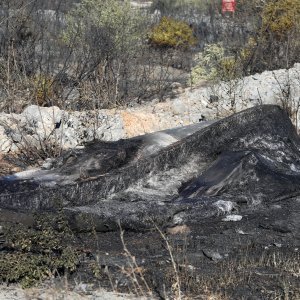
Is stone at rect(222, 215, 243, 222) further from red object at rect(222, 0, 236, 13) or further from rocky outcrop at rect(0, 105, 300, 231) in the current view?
red object at rect(222, 0, 236, 13)

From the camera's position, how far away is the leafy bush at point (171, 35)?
20.9 meters

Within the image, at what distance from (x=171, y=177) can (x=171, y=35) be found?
1433 centimetres

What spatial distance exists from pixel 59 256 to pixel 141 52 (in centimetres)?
1105

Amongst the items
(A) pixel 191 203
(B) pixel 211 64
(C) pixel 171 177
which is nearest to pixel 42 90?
(C) pixel 171 177

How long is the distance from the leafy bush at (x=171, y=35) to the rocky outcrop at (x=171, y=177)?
12.6 m

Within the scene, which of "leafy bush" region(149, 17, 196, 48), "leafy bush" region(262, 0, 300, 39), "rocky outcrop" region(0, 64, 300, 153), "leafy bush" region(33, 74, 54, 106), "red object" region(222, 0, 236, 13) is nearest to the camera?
"rocky outcrop" region(0, 64, 300, 153)

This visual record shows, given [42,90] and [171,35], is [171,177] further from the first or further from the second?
[171,35]

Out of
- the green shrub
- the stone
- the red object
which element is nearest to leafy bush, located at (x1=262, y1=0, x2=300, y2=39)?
the green shrub

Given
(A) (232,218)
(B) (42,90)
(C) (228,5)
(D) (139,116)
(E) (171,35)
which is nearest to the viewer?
(A) (232,218)

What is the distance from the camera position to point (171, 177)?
745cm

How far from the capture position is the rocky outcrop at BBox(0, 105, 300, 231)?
21.4 ft

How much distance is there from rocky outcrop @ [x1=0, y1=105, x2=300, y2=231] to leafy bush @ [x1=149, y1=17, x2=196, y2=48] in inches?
495

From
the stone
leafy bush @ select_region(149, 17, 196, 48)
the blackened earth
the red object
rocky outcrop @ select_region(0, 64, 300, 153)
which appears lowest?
leafy bush @ select_region(149, 17, 196, 48)

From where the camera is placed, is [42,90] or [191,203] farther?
[42,90]
